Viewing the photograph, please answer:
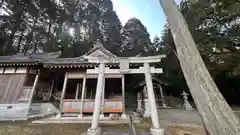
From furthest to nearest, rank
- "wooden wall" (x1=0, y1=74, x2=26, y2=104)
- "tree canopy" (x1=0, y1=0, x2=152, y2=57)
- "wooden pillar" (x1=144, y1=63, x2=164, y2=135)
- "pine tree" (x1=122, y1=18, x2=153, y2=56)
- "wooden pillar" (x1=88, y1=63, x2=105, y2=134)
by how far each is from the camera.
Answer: "pine tree" (x1=122, y1=18, x2=153, y2=56), "tree canopy" (x1=0, y1=0, x2=152, y2=57), "wooden wall" (x1=0, y1=74, x2=26, y2=104), "wooden pillar" (x1=88, y1=63, x2=105, y2=134), "wooden pillar" (x1=144, y1=63, x2=164, y2=135)

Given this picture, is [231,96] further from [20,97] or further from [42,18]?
[42,18]

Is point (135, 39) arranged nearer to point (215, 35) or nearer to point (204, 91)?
point (215, 35)

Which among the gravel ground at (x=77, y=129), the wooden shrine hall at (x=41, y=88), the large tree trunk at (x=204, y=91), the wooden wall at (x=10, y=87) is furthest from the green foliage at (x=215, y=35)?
the wooden wall at (x=10, y=87)

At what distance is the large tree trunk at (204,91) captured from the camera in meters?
1.71

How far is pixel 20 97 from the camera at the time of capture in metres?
8.65

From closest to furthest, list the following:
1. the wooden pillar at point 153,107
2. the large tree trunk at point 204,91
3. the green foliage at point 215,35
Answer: the large tree trunk at point 204,91
the wooden pillar at point 153,107
the green foliage at point 215,35

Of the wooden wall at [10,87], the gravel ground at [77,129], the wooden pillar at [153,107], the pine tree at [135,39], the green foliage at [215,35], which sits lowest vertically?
the gravel ground at [77,129]

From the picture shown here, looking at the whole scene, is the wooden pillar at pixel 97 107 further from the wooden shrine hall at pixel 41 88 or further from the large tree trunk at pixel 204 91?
the large tree trunk at pixel 204 91

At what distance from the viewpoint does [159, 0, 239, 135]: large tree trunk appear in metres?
1.71

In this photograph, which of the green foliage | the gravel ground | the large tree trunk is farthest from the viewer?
the green foliage

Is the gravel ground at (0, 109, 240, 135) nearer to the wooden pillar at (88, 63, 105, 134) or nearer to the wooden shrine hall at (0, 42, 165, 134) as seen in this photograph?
the wooden pillar at (88, 63, 105, 134)

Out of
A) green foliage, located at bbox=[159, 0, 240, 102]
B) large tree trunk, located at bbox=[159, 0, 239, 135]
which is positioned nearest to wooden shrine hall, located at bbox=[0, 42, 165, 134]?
large tree trunk, located at bbox=[159, 0, 239, 135]

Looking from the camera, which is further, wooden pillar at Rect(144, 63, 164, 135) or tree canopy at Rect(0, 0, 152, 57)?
tree canopy at Rect(0, 0, 152, 57)

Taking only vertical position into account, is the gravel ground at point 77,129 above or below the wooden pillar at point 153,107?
below
